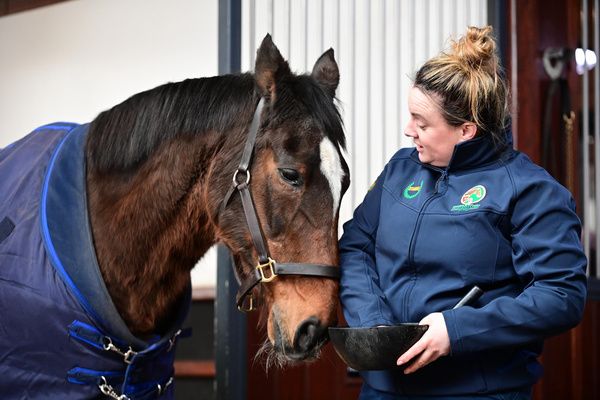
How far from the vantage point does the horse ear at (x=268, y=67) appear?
5.90ft

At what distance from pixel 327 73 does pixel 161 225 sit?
549 millimetres

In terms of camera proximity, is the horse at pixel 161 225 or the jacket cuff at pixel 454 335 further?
the horse at pixel 161 225

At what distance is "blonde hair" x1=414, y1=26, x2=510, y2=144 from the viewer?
164 centimetres

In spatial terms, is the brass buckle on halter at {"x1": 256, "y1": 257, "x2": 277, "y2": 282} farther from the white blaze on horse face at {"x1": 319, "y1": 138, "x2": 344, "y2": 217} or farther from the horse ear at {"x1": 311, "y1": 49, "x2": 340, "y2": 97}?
the horse ear at {"x1": 311, "y1": 49, "x2": 340, "y2": 97}

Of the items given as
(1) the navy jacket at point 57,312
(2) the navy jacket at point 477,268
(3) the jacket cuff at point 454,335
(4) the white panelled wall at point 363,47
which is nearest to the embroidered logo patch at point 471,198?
(2) the navy jacket at point 477,268

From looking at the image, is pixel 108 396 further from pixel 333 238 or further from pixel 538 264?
pixel 538 264

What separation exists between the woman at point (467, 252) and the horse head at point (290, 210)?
8 centimetres

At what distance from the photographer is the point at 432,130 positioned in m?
1.67

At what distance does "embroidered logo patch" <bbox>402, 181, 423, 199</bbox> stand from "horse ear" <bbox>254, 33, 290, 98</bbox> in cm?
37

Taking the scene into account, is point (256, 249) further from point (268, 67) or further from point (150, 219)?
point (268, 67)

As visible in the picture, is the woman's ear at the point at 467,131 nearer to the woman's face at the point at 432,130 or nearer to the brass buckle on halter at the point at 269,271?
the woman's face at the point at 432,130

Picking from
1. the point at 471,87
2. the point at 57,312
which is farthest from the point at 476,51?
the point at 57,312

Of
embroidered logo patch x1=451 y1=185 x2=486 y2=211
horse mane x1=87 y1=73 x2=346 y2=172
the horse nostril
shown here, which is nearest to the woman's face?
embroidered logo patch x1=451 y1=185 x2=486 y2=211

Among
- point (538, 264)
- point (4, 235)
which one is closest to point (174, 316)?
point (4, 235)
